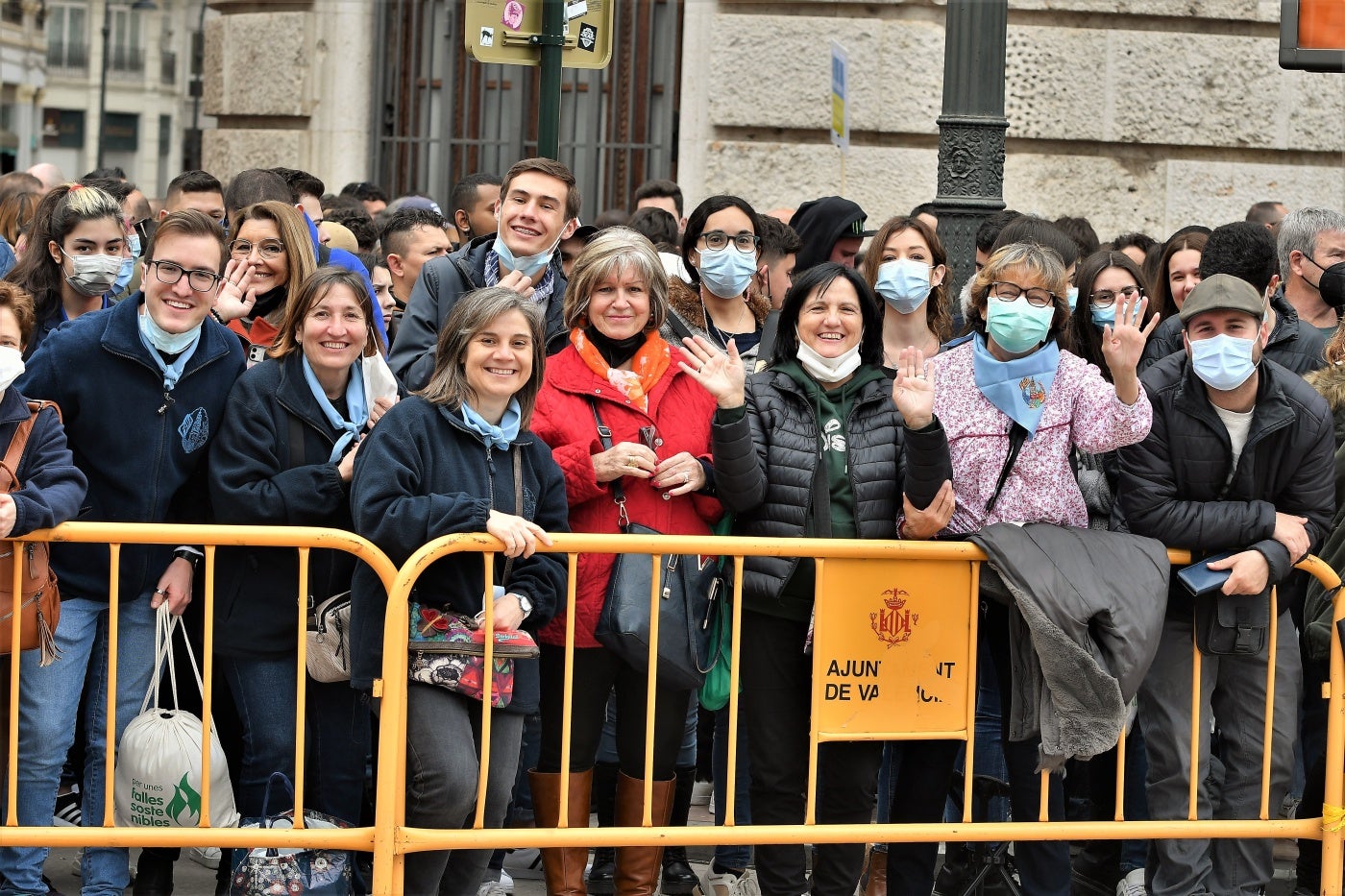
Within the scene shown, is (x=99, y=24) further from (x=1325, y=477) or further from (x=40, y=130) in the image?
(x=1325, y=477)

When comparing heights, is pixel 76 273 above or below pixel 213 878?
above

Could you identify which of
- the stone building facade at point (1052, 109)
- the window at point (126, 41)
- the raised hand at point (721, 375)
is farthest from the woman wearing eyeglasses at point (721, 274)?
the window at point (126, 41)

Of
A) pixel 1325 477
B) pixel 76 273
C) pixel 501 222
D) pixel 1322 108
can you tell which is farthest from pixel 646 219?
pixel 1322 108

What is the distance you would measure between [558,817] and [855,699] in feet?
3.04

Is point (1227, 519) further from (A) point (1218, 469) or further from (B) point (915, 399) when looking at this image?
(B) point (915, 399)

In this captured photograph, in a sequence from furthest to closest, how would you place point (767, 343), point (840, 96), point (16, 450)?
1. point (840, 96)
2. point (767, 343)
3. point (16, 450)

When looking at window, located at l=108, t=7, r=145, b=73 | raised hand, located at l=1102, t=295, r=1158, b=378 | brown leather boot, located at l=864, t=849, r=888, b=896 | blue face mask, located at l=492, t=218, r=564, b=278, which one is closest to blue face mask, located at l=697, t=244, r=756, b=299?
blue face mask, located at l=492, t=218, r=564, b=278

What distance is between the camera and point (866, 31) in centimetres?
980

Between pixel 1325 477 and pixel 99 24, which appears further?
pixel 99 24

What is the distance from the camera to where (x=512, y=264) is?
5672mm

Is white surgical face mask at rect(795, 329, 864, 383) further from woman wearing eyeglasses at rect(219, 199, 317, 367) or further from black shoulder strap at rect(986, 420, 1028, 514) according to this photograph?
woman wearing eyeglasses at rect(219, 199, 317, 367)

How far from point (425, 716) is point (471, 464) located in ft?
2.29

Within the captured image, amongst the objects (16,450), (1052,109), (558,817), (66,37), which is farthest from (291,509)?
(66,37)

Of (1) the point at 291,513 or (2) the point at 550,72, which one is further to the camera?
(2) the point at 550,72
